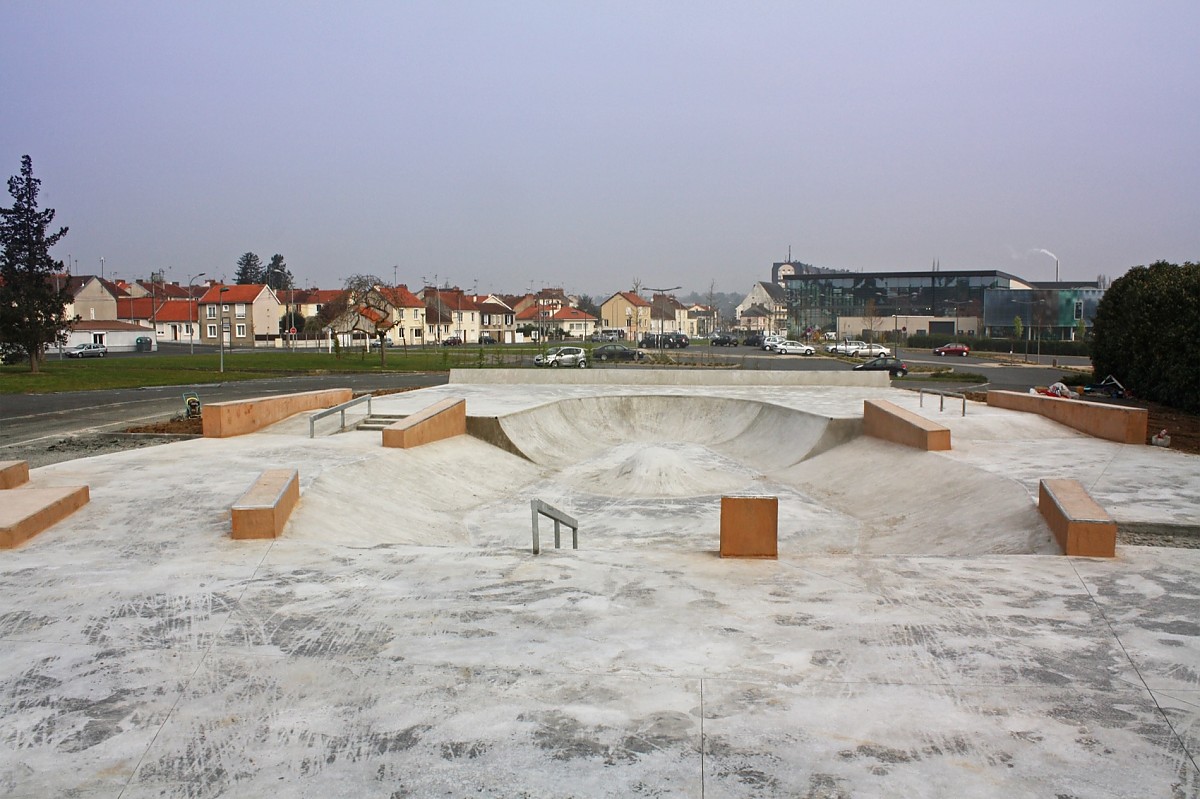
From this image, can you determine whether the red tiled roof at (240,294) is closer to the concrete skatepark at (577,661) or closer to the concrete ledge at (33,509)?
the concrete skatepark at (577,661)

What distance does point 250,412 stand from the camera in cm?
1862

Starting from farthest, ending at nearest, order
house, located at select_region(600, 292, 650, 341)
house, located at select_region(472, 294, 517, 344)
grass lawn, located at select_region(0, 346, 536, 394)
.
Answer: house, located at select_region(600, 292, 650, 341)
house, located at select_region(472, 294, 517, 344)
grass lawn, located at select_region(0, 346, 536, 394)

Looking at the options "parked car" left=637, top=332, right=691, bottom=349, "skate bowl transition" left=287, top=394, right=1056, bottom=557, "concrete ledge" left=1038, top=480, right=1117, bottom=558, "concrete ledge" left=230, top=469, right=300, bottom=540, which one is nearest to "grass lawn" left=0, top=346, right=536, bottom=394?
"parked car" left=637, top=332, right=691, bottom=349

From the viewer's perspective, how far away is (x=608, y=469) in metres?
20.3

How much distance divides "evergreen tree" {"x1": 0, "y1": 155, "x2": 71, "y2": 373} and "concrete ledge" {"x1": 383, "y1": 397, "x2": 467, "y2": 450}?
25.7 m

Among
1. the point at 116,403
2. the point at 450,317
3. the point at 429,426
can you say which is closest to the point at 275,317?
the point at 450,317

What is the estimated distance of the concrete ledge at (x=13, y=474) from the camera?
1199 cm

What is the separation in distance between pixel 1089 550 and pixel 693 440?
17.3 meters

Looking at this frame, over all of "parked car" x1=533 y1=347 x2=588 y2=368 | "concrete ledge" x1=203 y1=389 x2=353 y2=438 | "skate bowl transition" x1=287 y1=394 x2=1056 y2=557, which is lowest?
"skate bowl transition" x1=287 y1=394 x2=1056 y2=557

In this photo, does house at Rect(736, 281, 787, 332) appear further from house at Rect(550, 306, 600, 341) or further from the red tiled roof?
the red tiled roof

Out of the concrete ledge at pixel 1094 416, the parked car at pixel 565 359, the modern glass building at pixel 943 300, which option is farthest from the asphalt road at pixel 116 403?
the modern glass building at pixel 943 300

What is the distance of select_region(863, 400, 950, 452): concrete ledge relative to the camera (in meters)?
17.1

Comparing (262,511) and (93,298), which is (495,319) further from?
(262,511)

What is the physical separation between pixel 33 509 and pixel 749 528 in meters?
7.97
